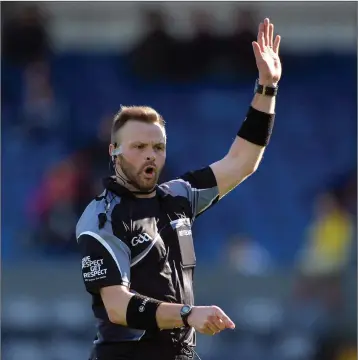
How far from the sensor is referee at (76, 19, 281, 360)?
5.75 meters

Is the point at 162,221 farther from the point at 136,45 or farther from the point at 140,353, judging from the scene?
the point at 136,45

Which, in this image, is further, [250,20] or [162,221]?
[250,20]

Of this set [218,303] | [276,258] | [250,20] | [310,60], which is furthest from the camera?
[310,60]

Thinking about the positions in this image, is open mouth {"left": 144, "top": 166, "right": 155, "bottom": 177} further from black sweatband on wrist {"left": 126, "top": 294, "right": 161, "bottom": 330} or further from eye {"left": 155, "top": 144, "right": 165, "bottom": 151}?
black sweatband on wrist {"left": 126, "top": 294, "right": 161, "bottom": 330}

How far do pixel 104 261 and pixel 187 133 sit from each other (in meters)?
11.2

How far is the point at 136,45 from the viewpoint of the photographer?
681 inches

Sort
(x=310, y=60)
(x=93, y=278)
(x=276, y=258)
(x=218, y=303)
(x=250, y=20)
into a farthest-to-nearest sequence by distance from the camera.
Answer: (x=310, y=60) < (x=250, y=20) < (x=276, y=258) < (x=218, y=303) < (x=93, y=278)

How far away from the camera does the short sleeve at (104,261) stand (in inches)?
227

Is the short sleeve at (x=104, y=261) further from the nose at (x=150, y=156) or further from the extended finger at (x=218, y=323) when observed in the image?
the extended finger at (x=218, y=323)

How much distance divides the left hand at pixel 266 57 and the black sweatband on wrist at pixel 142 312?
1.63 meters

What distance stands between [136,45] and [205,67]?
1.09 metres

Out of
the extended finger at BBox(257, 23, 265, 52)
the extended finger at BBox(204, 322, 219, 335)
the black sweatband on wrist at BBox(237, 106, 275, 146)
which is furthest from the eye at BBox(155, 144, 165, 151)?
the extended finger at BBox(204, 322, 219, 335)

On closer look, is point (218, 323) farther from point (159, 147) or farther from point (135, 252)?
point (159, 147)

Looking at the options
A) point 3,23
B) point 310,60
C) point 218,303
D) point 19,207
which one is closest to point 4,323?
point 218,303
